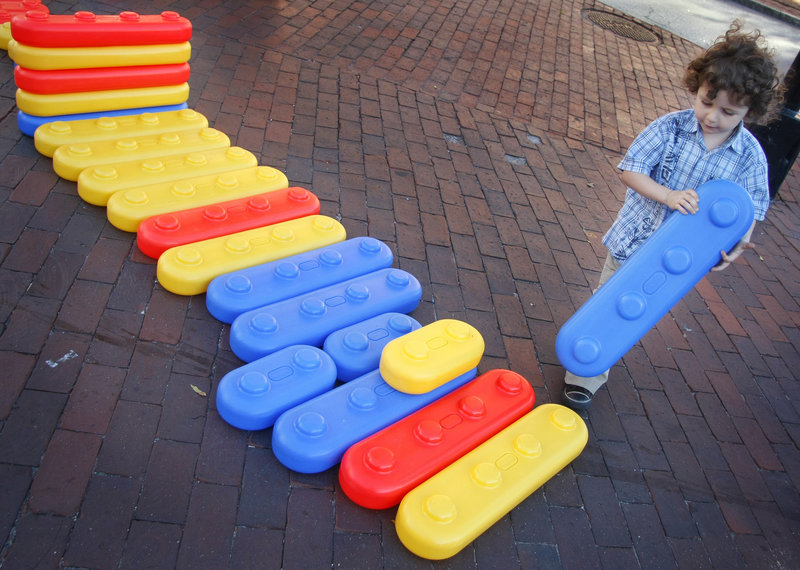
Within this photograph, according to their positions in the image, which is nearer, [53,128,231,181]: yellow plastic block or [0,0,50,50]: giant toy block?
[53,128,231,181]: yellow plastic block

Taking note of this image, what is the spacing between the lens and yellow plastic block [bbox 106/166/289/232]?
3.05 m

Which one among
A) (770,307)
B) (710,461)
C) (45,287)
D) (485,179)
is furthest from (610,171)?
(45,287)

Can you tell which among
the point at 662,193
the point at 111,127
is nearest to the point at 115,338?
the point at 111,127

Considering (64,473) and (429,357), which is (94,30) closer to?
(64,473)

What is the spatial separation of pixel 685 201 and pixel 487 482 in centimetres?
139

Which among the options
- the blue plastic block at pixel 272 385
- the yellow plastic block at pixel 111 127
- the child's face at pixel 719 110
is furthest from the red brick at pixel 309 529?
the yellow plastic block at pixel 111 127

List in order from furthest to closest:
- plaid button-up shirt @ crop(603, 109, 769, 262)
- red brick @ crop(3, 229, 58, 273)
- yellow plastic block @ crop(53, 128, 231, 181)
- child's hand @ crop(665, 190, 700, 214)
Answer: yellow plastic block @ crop(53, 128, 231, 181)
red brick @ crop(3, 229, 58, 273)
plaid button-up shirt @ crop(603, 109, 769, 262)
child's hand @ crop(665, 190, 700, 214)

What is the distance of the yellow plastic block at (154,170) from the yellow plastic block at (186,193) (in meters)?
0.08

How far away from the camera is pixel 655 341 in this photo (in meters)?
3.54

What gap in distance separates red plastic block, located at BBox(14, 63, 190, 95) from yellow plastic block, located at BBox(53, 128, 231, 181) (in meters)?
0.36

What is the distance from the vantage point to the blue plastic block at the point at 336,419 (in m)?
2.22

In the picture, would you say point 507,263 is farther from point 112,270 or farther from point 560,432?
point 112,270

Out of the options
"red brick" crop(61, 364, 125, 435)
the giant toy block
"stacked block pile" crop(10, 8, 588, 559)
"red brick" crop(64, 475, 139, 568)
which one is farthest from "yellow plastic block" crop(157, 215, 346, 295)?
the giant toy block

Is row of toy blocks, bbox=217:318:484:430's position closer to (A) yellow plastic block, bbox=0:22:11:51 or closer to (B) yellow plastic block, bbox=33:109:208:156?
(B) yellow plastic block, bbox=33:109:208:156
